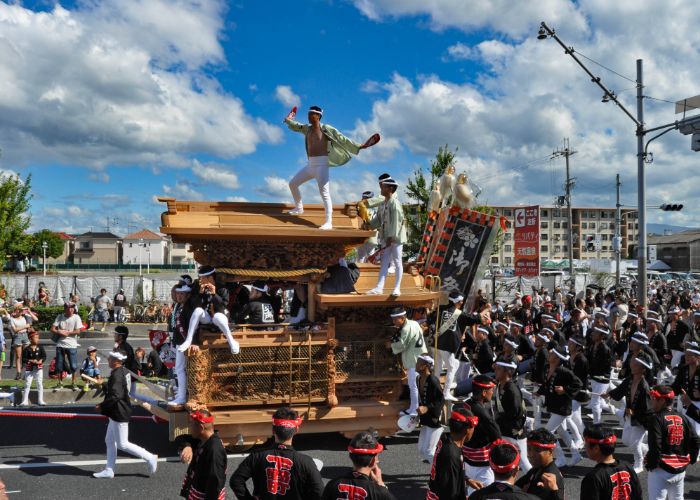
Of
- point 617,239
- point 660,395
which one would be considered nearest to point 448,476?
point 660,395

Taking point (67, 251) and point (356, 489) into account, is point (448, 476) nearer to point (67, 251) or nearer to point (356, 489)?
point (356, 489)

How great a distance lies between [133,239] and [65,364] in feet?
250

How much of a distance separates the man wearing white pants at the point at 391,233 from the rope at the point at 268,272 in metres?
1.01

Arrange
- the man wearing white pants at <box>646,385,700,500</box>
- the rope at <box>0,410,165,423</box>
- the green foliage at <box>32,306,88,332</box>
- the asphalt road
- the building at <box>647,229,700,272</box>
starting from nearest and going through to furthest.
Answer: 1. the man wearing white pants at <box>646,385,700,500</box>
2. the asphalt road
3. the rope at <box>0,410,165,423</box>
4. the green foliage at <box>32,306,88,332</box>
5. the building at <box>647,229,700,272</box>

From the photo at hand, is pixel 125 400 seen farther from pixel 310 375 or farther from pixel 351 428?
pixel 351 428

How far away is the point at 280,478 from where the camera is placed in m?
4.55

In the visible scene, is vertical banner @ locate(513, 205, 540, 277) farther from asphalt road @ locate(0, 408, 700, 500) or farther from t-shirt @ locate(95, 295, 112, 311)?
t-shirt @ locate(95, 295, 112, 311)

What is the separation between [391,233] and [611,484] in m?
5.59

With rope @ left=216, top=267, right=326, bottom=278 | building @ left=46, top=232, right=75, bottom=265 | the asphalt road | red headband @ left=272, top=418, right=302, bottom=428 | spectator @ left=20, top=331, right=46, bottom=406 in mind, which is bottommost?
the asphalt road

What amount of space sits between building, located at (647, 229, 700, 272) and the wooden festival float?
81667 millimetres

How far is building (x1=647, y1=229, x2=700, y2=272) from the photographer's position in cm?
8313

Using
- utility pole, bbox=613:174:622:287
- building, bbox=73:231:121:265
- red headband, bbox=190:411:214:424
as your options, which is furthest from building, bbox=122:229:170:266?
red headband, bbox=190:411:214:424

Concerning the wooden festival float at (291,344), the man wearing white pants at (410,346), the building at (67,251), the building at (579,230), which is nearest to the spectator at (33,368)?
the wooden festival float at (291,344)

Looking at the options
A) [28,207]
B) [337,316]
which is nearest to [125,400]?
[337,316]
